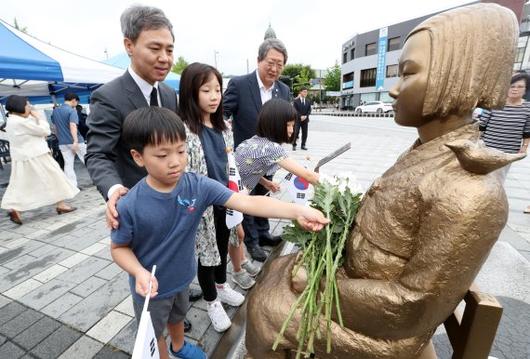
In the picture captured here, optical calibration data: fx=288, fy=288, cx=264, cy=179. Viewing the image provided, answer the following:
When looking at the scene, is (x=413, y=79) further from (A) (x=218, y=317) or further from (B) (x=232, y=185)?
(A) (x=218, y=317)

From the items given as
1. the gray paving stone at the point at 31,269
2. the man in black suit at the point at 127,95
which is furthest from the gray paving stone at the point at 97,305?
the man in black suit at the point at 127,95

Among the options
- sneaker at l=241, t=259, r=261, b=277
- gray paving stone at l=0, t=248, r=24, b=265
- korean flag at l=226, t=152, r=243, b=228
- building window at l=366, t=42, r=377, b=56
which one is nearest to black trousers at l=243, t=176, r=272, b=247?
sneaker at l=241, t=259, r=261, b=277

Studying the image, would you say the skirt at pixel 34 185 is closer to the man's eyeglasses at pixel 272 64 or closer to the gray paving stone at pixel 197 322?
the gray paving stone at pixel 197 322

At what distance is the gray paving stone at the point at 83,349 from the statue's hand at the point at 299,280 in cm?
186

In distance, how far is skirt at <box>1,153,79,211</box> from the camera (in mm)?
4730

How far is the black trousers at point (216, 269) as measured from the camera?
2.26 m

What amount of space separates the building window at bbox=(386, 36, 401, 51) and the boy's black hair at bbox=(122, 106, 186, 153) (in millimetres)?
41140

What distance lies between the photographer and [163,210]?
4.89ft

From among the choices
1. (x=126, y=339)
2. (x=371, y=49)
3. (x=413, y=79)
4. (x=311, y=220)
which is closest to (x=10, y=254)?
(x=126, y=339)

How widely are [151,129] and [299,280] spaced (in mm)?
981

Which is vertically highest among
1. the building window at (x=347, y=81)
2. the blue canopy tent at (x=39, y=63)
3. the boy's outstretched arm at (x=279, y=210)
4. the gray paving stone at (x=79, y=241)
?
the building window at (x=347, y=81)

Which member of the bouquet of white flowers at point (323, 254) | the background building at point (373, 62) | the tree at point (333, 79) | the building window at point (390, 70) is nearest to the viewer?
the bouquet of white flowers at point (323, 254)

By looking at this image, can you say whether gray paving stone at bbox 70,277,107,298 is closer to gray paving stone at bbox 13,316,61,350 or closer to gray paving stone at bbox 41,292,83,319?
gray paving stone at bbox 41,292,83,319

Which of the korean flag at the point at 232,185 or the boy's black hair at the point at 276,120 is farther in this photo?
the boy's black hair at the point at 276,120
